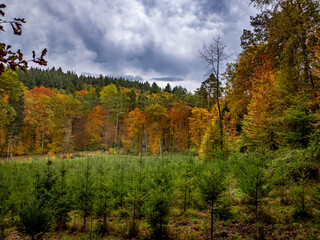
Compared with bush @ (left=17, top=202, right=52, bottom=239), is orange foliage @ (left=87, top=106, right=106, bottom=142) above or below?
above

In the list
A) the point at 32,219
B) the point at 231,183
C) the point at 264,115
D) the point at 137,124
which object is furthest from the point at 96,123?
the point at 32,219

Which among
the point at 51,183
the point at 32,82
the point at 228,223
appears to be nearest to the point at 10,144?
the point at 51,183

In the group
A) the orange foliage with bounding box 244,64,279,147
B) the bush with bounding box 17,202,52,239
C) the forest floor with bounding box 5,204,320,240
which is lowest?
the forest floor with bounding box 5,204,320,240

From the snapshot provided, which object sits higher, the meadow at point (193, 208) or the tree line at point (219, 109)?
the tree line at point (219, 109)

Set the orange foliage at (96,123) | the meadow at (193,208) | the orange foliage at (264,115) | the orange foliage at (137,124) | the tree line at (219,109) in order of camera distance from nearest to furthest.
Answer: the meadow at (193,208) → the tree line at (219,109) → the orange foliage at (264,115) → the orange foliage at (137,124) → the orange foliage at (96,123)

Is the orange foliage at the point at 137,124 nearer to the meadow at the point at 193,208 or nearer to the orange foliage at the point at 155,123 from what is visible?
the orange foliage at the point at 155,123

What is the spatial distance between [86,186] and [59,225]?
8.92 feet

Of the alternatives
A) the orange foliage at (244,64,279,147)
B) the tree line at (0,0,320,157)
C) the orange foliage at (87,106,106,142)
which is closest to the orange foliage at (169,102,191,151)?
the tree line at (0,0,320,157)

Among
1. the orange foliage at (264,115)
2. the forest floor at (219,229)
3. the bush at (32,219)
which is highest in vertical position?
the orange foliage at (264,115)

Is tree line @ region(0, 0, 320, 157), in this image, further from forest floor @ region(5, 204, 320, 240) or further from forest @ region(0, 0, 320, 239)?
forest floor @ region(5, 204, 320, 240)

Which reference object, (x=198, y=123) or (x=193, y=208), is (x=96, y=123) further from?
(x=193, y=208)

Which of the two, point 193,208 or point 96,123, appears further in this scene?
point 96,123

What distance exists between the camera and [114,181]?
10766mm

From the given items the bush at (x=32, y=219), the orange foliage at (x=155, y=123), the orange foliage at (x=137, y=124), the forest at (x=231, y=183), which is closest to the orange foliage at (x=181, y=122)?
the orange foliage at (x=155, y=123)
